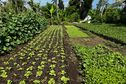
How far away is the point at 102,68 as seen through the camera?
27.8ft

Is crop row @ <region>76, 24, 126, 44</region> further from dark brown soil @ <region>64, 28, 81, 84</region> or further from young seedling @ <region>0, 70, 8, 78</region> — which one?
young seedling @ <region>0, 70, 8, 78</region>

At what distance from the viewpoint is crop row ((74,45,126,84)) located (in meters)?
7.25

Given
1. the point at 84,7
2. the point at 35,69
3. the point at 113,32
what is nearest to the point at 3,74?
the point at 35,69

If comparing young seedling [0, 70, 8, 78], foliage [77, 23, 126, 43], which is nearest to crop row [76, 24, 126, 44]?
foliage [77, 23, 126, 43]

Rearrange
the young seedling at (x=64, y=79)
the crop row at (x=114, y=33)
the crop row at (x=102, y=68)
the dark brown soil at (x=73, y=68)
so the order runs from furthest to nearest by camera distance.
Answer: the crop row at (x=114, y=33) → the dark brown soil at (x=73, y=68) → the young seedling at (x=64, y=79) → the crop row at (x=102, y=68)

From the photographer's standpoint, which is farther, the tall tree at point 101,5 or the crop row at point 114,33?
the tall tree at point 101,5

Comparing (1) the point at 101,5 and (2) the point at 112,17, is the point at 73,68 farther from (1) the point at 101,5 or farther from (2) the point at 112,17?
(1) the point at 101,5

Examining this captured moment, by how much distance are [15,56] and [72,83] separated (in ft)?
13.9

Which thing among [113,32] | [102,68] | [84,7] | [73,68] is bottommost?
[113,32]

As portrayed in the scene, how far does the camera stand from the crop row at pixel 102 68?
725cm

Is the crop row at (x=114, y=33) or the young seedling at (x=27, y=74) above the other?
the young seedling at (x=27, y=74)

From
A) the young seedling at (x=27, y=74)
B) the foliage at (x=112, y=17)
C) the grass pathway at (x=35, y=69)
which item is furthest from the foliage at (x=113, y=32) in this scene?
the foliage at (x=112, y=17)

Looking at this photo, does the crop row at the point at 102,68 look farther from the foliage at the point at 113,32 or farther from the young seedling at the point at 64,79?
the foliage at the point at 113,32

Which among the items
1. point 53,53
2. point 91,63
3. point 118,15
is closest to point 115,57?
point 91,63
